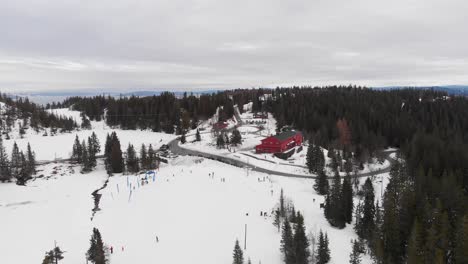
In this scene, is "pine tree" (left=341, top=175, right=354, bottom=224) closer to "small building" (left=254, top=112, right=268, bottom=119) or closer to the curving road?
the curving road

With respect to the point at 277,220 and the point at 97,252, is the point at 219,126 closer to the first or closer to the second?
the point at 277,220

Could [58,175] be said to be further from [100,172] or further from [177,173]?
[177,173]

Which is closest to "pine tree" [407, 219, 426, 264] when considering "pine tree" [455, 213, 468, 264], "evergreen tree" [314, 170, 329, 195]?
"pine tree" [455, 213, 468, 264]

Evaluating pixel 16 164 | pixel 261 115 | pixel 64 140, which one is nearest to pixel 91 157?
pixel 16 164

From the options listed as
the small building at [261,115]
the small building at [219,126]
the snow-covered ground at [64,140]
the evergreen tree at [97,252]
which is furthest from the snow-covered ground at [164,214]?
the small building at [261,115]

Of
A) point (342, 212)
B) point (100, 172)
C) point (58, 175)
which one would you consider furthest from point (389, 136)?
point (58, 175)

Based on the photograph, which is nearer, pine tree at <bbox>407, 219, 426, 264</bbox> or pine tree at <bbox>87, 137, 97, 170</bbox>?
pine tree at <bbox>407, 219, 426, 264</bbox>
